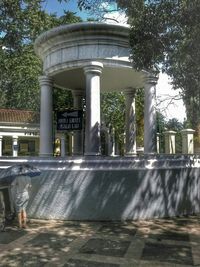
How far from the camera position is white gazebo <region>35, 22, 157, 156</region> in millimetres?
11602

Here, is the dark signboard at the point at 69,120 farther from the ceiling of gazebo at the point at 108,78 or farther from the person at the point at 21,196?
the person at the point at 21,196

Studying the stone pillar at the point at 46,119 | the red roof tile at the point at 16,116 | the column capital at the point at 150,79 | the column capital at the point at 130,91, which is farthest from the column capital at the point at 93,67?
the red roof tile at the point at 16,116

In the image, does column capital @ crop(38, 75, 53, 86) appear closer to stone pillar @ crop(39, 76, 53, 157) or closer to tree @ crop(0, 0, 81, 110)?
stone pillar @ crop(39, 76, 53, 157)

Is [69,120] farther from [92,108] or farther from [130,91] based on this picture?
[130,91]

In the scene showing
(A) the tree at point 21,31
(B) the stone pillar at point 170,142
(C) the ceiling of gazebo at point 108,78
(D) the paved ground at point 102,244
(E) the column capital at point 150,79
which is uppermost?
(A) the tree at point 21,31

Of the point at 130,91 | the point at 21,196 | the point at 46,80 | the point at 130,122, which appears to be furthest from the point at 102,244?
the point at 130,91

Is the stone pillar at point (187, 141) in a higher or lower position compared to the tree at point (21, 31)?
lower

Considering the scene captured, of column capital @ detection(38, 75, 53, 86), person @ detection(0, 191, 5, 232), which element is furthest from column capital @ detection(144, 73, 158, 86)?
person @ detection(0, 191, 5, 232)

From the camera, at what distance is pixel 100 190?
10414 millimetres

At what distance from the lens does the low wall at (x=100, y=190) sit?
1038cm

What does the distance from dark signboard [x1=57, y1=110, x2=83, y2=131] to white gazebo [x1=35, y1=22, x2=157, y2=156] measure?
0.79 metres

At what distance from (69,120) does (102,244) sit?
661cm

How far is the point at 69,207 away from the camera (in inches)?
410

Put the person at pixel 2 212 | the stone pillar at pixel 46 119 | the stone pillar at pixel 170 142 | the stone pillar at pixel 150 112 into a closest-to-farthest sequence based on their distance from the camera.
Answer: the person at pixel 2 212 → the stone pillar at pixel 150 112 → the stone pillar at pixel 46 119 → the stone pillar at pixel 170 142
